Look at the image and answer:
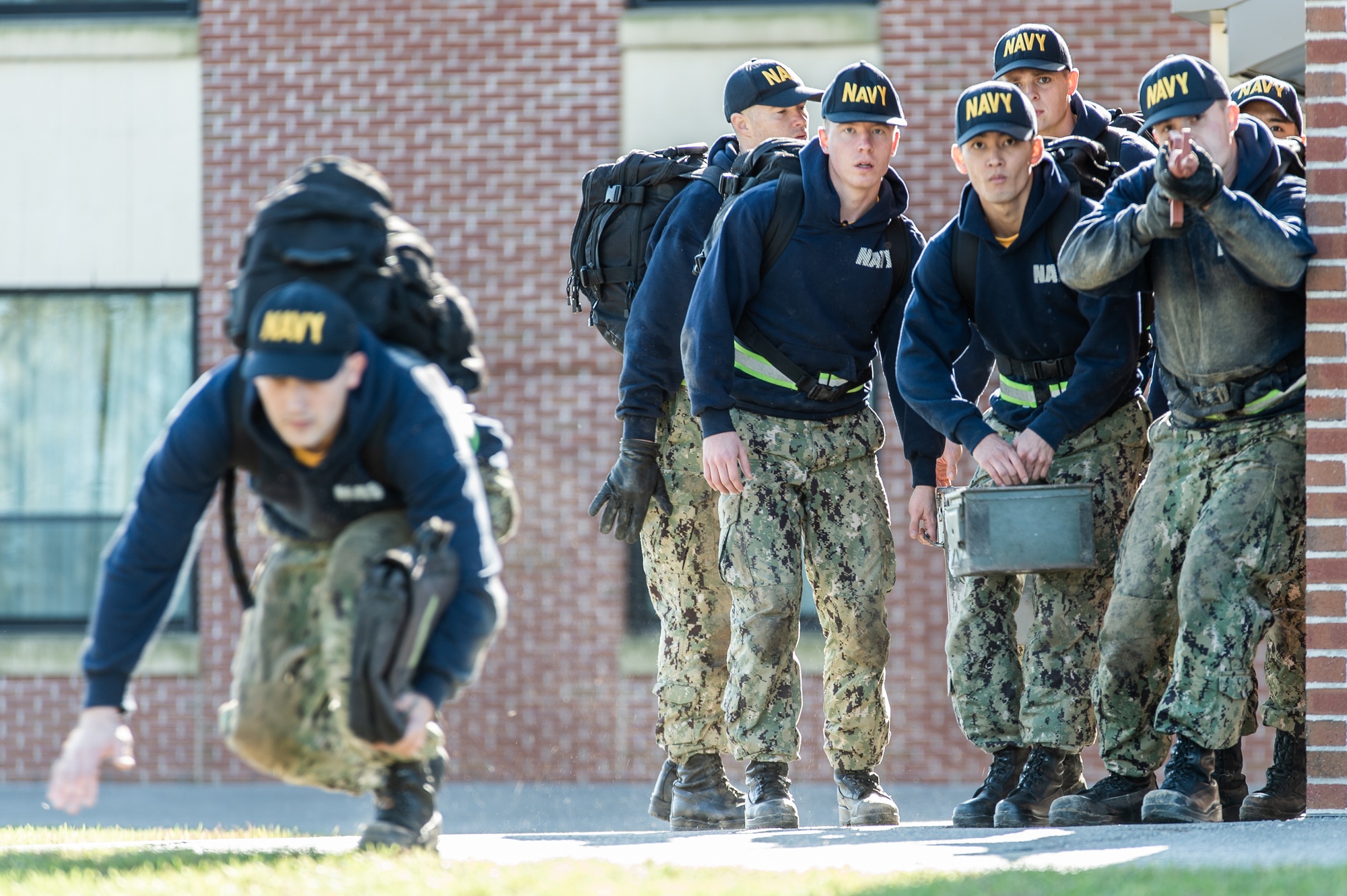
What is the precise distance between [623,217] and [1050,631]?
7.88 feet

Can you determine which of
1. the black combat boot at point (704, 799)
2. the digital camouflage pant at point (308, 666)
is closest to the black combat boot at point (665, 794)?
the black combat boot at point (704, 799)

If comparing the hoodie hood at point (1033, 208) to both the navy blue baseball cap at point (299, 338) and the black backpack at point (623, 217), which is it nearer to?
the black backpack at point (623, 217)

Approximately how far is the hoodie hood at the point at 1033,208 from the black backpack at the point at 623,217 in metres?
1.39

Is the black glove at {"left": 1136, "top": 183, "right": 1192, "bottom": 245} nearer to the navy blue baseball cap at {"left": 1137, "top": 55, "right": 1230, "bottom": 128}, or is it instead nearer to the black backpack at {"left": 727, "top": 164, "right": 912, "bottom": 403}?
the navy blue baseball cap at {"left": 1137, "top": 55, "right": 1230, "bottom": 128}

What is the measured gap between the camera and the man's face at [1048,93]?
6.25 m

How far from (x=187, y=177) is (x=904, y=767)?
19.3ft

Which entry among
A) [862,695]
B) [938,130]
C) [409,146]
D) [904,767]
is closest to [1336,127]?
[862,695]

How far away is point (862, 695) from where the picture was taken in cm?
611

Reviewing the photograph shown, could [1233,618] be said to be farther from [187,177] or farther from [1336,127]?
[187,177]

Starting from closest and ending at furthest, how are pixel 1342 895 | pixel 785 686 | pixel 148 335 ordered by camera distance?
pixel 1342 895, pixel 785 686, pixel 148 335

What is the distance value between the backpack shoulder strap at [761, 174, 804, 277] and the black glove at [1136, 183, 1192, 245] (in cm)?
138

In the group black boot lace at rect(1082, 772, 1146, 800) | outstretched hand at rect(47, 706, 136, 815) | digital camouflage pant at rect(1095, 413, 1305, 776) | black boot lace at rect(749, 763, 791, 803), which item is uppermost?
digital camouflage pant at rect(1095, 413, 1305, 776)

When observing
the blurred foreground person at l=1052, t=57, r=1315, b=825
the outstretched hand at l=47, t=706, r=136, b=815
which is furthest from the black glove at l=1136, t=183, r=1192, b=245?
the outstretched hand at l=47, t=706, r=136, b=815

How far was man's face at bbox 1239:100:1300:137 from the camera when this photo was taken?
6664 mm
